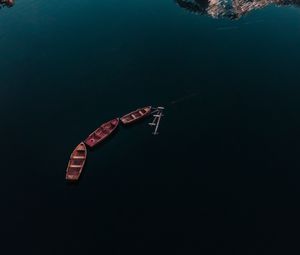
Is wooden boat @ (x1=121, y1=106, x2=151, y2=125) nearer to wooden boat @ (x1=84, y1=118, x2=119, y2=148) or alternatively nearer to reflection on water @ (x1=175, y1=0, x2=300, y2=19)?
wooden boat @ (x1=84, y1=118, x2=119, y2=148)

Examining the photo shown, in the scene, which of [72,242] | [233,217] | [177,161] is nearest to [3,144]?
[72,242]

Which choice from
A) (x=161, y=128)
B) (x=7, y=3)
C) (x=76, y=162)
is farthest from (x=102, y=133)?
(x=7, y=3)

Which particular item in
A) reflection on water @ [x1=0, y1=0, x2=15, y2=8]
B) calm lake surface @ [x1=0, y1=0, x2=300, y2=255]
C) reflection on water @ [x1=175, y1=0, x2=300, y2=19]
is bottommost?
calm lake surface @ [x1=0, y1=0, x2=300, y2=255]

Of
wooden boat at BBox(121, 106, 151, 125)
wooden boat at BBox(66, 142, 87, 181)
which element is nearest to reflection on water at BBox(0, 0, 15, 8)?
wooden boat at BBox(121, 106, 151, 125)

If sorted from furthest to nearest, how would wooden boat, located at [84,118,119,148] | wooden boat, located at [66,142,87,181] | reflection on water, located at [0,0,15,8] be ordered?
1. reflection on water, located at [0,0,15,8]
2. wooden boat, located at [84,118,119,148]
3. wooden boat, located at [66,142,87,181]

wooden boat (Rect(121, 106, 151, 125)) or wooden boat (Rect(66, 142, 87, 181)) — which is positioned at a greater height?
wooden boat (Rect(121, 106, 151, 125))

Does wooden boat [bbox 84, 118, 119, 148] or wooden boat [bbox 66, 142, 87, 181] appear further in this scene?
wooden boat [bbox 84, 118, 119, 148]
